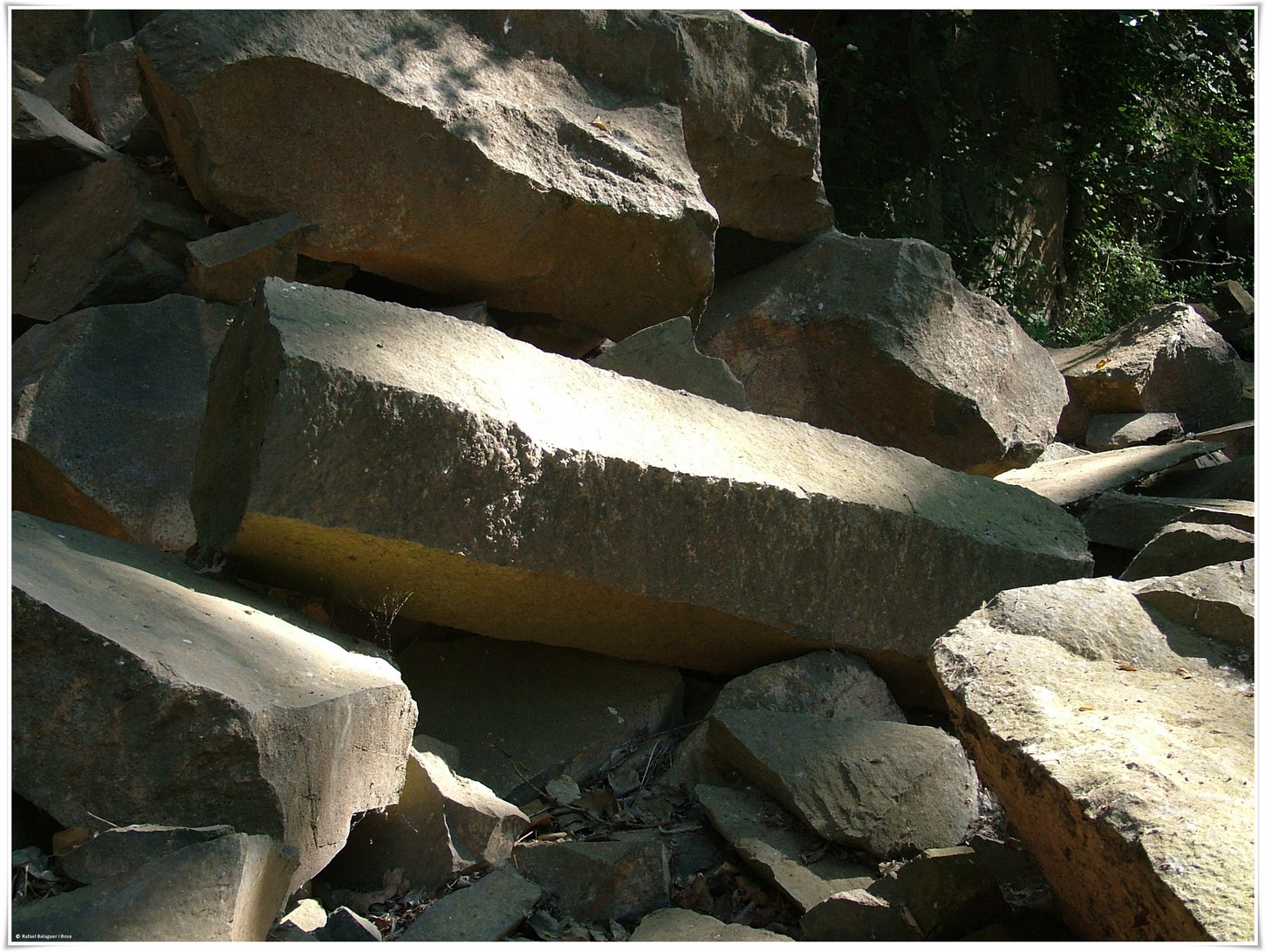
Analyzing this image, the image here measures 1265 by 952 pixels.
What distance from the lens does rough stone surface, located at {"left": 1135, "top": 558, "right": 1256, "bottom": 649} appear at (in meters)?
1.77

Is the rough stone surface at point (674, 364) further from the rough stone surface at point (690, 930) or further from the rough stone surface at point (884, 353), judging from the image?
the rough stone surface at point (690, 930)

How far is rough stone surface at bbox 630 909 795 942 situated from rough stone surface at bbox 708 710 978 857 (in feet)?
0.95

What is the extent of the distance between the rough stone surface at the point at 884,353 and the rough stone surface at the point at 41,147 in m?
1.89

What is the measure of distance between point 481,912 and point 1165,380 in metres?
4.22

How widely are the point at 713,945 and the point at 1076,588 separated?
88cm

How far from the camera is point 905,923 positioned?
1.59 m

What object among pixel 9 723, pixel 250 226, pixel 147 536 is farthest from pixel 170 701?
pixel 250 226

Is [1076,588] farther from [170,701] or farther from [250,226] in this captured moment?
[250,226]

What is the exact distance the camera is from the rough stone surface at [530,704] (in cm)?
219

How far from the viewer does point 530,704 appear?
232 cm

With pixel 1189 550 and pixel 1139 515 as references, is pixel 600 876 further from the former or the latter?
pixel 1139 515

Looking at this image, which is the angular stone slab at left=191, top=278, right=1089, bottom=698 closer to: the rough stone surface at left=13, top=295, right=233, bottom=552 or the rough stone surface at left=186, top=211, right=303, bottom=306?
the rough stone surface at left=13, top=295, right=233, bottom=552

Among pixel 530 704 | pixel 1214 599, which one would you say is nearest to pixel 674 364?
pixel 530 704

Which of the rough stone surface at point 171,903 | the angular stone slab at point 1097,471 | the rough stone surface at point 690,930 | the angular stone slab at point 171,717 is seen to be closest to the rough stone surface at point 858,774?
the rough stone surface at point 690,930
